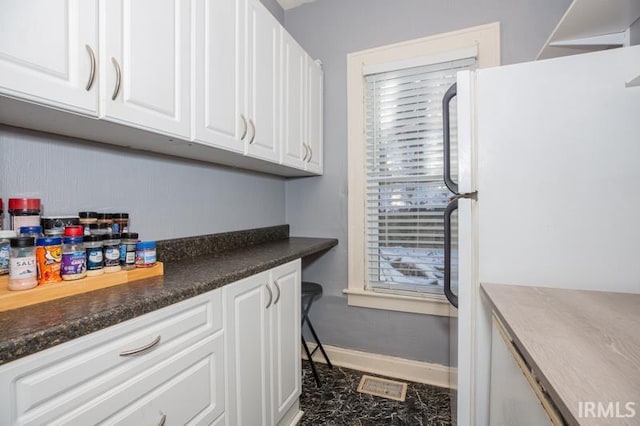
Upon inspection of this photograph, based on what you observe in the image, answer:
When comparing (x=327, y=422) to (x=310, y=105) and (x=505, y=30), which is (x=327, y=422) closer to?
(x=310, y=105)

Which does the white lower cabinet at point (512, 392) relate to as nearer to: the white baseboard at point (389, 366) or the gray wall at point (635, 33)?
the white baseboard at point (389, 366)

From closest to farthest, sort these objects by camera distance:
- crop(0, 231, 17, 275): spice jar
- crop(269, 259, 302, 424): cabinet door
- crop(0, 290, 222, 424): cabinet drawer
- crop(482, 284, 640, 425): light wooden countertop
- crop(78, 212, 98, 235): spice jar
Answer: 1. crop(482, 284, 640, 425): light wooden countertop
2. crop(0, 290, 222, 424): cabinet drawer
3. crop(0, 231, 17, 275): spice jar
4. crop(78, 212, 98, 235): spice jar
5. crop(269, 259, 302, 424): cabinet door

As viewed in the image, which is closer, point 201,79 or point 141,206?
point 201,79

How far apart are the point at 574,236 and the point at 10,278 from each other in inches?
66.1

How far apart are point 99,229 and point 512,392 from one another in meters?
1.39

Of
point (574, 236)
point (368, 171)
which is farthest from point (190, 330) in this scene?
point (368, 171)

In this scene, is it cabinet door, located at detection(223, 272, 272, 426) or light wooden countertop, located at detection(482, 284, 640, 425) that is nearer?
light wooden countertop, located at detection(482, 284, 640, 425)

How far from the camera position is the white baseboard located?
6.64ft

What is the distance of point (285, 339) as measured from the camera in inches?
59.6

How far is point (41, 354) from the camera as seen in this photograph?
24.0 inches

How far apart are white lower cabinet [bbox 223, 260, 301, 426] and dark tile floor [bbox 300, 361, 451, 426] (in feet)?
0.69

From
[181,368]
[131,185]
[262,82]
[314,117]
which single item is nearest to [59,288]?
[181,368]

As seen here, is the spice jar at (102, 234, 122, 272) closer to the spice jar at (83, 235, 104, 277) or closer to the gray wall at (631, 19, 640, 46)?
the spice jar at (83, 235, 104, 277)

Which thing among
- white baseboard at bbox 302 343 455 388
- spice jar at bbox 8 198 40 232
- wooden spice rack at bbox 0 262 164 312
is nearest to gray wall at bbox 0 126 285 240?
spice jar at bbox 8 198 40 232
